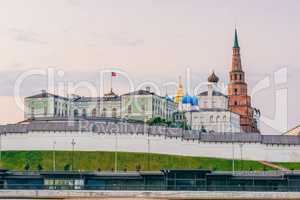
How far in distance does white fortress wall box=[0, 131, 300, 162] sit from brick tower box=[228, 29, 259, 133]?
48997 millimetres

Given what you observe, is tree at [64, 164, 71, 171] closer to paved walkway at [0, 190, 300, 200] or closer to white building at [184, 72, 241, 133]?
paved walkway at [0, 190, 300, 200]

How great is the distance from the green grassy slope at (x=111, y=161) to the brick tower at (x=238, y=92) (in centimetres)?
5222

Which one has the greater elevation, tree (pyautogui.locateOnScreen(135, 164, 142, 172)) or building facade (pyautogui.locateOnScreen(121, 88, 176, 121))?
building facade (pyautogui.locateOnScreen(121, 88, 176, 121))

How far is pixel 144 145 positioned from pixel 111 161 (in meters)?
7.43

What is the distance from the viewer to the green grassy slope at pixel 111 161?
95188 mm

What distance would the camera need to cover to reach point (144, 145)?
103 metres

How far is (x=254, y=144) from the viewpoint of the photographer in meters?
105

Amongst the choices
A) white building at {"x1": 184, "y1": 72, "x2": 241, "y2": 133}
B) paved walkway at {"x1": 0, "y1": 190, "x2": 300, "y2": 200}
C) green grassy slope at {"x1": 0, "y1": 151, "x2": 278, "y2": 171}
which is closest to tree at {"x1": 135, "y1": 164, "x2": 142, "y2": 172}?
green grassy slope at {"x1": 0, "y1": 151, "x2": 278, "y2": 171}

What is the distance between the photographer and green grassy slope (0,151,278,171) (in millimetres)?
95188

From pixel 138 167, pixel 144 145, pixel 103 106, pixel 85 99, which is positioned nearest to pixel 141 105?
pixel 103 106

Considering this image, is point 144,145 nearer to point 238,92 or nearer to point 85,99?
point 85,99

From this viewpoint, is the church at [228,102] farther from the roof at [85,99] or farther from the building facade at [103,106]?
the roof at [85,99]

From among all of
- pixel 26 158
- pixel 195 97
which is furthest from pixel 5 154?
pixel 195 97

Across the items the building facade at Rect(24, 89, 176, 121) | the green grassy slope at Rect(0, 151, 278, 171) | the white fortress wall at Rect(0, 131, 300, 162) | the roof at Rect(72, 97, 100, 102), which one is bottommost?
the green grassy slope at Rect(0, 151, 278, 171)
